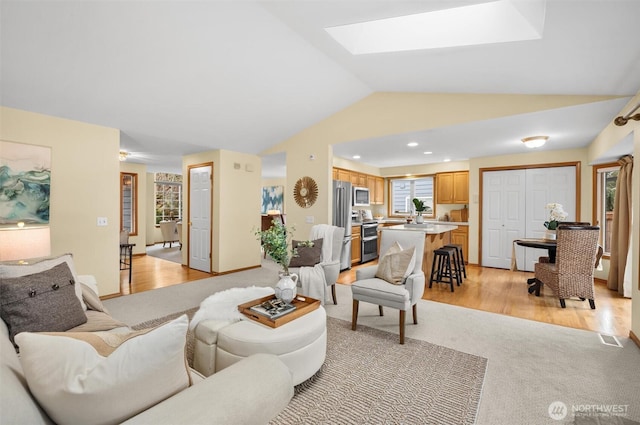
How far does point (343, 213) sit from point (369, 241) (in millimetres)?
1383

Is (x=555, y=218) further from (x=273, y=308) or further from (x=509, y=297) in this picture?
(x=273, y=308)

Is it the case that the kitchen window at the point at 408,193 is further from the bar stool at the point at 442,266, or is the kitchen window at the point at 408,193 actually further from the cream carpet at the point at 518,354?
the cream carpet at the point at 518,354

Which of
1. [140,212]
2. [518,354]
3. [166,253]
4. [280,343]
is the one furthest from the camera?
[166,253]

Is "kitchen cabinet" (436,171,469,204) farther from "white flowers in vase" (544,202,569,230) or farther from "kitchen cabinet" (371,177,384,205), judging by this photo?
"white flowers in vase" (544,202,569,230)

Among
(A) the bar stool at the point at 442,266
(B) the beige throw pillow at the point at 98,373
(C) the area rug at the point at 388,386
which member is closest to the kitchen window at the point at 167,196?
(C) the area rug at the point at 388,386

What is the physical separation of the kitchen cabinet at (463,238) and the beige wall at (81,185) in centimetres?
640

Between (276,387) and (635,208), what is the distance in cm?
368

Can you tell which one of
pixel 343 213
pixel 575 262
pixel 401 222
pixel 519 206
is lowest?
pixel 575 262

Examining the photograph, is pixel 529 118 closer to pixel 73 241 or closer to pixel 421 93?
pixel 421 93

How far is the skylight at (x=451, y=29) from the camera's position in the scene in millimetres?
2189

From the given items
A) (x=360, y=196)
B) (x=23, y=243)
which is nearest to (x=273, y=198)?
(x=360, y=196)

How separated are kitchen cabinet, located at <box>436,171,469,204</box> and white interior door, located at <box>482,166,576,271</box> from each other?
646 millimetres

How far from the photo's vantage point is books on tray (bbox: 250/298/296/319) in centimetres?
208

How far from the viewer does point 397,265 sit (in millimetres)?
2994
